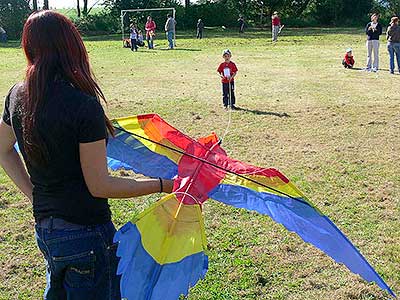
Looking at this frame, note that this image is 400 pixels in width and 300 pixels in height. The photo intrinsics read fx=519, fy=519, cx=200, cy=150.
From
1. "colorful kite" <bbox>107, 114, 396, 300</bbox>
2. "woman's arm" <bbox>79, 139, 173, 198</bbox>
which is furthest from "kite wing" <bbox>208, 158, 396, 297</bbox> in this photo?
"woman's arm" <bbox>79, 139, 173, 198</bbox>

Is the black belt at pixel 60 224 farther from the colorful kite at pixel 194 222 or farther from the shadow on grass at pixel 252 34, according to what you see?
the shadow on grass at pixel 252 34

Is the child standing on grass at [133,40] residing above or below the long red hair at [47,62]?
below

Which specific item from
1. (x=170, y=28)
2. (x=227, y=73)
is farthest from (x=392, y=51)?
(x=170, y=28)

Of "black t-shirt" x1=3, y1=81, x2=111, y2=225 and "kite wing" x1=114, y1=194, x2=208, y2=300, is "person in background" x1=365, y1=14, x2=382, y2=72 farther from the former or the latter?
"black t-shirt" x1=3, y1=81, x2=111, y2=225

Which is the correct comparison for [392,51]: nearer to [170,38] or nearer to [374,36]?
[374,36]

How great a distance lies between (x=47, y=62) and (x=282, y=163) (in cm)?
527

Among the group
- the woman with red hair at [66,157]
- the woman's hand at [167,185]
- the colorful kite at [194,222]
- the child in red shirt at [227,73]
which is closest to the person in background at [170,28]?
the child in red shirt at [227,73]

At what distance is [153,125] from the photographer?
313cm

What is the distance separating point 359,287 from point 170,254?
2104 millimetres

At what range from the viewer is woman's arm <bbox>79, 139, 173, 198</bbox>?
1.93 m

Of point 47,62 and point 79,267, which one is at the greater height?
point 47,62

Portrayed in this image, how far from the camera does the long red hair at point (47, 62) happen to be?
6.35ft

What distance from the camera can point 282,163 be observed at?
6.92 m

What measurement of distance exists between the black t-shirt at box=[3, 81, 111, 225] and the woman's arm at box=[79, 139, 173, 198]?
4 centimetres
